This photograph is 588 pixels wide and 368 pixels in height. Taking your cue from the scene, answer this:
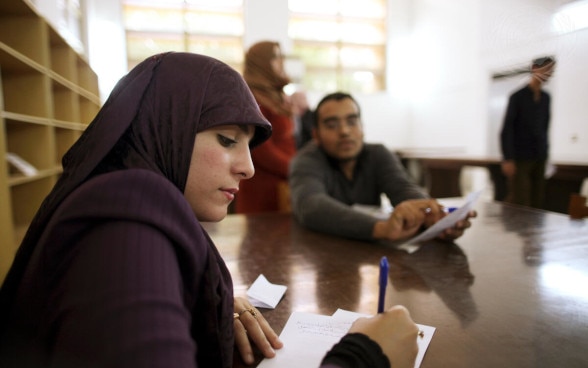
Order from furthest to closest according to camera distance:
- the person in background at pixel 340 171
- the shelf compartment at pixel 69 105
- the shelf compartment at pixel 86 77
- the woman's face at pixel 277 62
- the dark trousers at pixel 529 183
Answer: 1. the dark trousers at pixel 529 183
2. the woman's face at pixel 277 62
3. the person in background at pixel 340 171
4. the shelf compartment at pixel 69 105
5. the shelf compartment at pixel 86 77

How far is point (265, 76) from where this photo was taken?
4.93ft

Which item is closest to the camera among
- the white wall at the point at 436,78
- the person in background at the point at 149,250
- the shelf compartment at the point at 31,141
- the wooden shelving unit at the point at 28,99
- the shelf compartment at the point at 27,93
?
the person in background at the point at 149,250

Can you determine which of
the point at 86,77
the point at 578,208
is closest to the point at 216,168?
the point at 86,77

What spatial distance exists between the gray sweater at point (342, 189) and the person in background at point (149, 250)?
0.66 m

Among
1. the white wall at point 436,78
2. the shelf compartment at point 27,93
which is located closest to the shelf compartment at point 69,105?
the shelf compartment at point 27,93

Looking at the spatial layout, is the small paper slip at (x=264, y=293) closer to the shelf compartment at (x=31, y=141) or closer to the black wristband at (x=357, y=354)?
the black wristband at (x=357, y=354)

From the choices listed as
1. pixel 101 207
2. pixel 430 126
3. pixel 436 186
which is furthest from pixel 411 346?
pixel 430 126

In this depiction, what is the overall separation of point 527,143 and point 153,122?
9.82 feet

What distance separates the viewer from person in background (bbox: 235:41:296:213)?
59.4 inches

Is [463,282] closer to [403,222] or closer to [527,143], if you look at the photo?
[403,222]

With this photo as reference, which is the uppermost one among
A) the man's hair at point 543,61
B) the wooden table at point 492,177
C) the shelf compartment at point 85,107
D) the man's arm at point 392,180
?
the man's hair at point 543,61

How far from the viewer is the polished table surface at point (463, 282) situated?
1.94ft

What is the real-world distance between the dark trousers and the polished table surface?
174cm

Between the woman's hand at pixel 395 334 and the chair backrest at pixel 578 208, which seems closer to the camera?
the woman's hand at pixel 395 334
